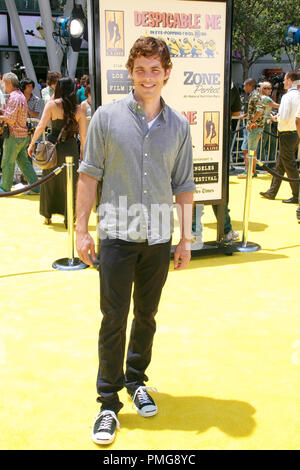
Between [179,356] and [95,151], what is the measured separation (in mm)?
1756

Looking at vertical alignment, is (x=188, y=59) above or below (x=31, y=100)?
above

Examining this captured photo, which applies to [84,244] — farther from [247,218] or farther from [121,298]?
[247,218]

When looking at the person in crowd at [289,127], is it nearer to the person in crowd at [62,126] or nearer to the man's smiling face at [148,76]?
the person in crowd at [62,126]

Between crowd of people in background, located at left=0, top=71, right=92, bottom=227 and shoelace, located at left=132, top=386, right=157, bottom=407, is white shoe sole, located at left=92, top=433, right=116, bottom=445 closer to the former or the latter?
shoelace, located at left=132, top=386, right=157, bottom=407

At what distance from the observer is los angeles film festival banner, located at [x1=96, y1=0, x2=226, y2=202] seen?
17.4ft

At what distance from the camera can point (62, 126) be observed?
7.07 m

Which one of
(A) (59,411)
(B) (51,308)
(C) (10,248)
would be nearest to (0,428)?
(A) (59,411)

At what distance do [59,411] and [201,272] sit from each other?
2.87m

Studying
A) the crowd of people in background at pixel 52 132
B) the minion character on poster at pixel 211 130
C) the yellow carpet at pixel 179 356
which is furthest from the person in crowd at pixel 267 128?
the yellow carpet at pixel 179 356

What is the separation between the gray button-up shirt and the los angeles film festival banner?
2.68 metres

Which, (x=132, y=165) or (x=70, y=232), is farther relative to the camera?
(x=70, y=232)

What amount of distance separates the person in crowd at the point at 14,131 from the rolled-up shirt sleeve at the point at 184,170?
647cm

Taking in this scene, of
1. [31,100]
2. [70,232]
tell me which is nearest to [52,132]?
[70,232]

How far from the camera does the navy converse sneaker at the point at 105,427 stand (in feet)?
9.26
